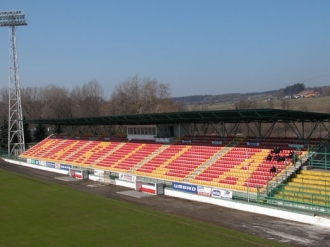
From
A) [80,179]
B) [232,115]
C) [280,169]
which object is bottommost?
[80,179]

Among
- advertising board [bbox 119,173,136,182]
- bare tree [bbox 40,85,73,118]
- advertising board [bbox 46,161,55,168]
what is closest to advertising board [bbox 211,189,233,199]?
advertising board [bbox 119,173,136,182]

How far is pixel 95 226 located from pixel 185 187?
10.0 metres

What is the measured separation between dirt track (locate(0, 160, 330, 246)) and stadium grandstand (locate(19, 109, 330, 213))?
1.76 meters

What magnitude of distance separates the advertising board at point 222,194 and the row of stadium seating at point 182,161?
988mm

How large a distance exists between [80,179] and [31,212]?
50.7ft

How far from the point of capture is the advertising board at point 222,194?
25.4 metres

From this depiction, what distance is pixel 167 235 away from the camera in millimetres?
18062

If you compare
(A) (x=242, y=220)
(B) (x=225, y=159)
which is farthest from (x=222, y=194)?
(B) (x=225, y=159)

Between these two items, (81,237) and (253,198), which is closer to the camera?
(81,237)

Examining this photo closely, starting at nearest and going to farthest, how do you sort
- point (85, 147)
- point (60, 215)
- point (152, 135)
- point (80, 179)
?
point (60, 215)
point (80, 179)
point (152, 135)
point (85, 147)

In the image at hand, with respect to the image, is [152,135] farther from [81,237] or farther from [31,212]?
[81,237]

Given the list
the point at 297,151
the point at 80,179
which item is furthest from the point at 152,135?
the point at 297,151

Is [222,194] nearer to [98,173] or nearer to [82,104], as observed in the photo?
[98,173]

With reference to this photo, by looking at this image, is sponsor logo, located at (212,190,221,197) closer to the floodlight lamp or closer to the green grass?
the green grass
